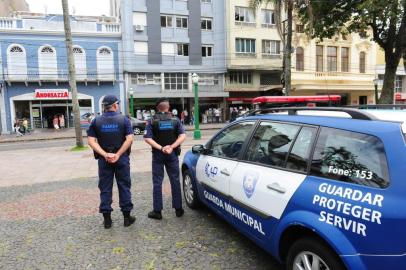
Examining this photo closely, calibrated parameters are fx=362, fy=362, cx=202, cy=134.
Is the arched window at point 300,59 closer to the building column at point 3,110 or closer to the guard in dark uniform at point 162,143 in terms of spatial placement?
the building column at point 3,110

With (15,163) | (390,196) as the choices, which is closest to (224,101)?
(15,163)

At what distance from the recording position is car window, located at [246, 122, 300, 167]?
329 cm

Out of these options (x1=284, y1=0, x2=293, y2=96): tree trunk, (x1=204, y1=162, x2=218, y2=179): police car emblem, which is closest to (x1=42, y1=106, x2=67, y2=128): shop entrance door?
(x1=284, y1=0, x2=293, y2=96): tree trunk

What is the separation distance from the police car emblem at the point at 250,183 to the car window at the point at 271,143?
0.16m

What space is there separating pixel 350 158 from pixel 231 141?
191 centimetres

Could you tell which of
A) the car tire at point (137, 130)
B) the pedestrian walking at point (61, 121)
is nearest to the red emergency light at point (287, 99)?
the car tire at point (137, 130)

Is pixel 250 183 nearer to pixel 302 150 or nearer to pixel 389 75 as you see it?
pixel 302 150

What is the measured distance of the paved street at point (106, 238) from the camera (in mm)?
3803

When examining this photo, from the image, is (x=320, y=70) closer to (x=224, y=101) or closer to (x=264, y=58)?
(x=264, y=58)

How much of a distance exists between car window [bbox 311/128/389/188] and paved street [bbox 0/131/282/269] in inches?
55.9

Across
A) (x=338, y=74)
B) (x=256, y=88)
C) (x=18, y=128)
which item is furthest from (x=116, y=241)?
(x=338, y=74)

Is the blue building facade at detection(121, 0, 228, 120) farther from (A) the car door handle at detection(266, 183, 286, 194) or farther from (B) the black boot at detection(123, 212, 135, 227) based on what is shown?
(A) the car door handle at detection(266, 183, 286, 194)

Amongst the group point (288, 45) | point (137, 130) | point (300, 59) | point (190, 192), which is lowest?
point (137, 130)

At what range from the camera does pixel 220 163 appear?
14.1 ft
